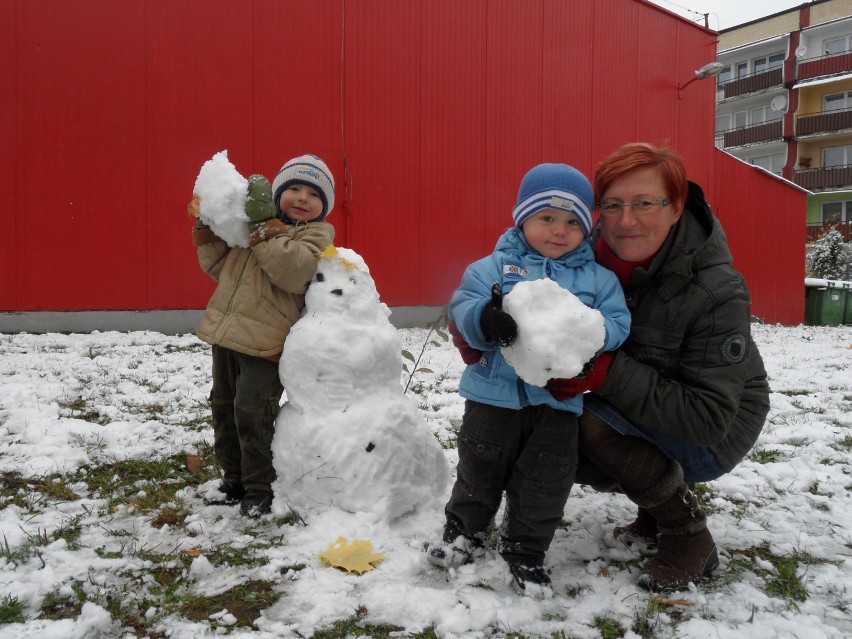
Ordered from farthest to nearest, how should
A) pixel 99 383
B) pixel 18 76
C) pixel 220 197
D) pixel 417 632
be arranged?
pixel 18 76
pixel 99 383
pixel 220 197
pixel 417 632

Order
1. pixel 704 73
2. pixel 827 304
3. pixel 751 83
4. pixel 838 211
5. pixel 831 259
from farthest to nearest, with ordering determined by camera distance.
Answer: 1. pixel 751 83
2. pixel 838 211
3. pixel 831 259
4. pixel 827 304
5. pixel 704 73

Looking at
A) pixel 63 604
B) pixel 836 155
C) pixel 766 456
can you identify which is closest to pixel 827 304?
pixel 766 456

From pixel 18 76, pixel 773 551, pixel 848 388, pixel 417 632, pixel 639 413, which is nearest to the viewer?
pixel 417 632

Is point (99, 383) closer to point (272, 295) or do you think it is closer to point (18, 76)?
point (272, 295)

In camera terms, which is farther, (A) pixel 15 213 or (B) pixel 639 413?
(A) pixel 15 213

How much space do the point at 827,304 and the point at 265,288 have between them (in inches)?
665

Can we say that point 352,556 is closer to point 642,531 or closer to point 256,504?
point 256,504

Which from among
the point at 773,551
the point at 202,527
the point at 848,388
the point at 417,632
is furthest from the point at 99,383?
the point at 848,388

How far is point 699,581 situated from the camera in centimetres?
198

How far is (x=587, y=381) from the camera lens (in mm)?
1841

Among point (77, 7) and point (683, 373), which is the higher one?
point (77, 7)

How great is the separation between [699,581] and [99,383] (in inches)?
161

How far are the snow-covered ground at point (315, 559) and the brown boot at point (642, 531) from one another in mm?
55

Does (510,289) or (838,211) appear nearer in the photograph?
(510,289)
